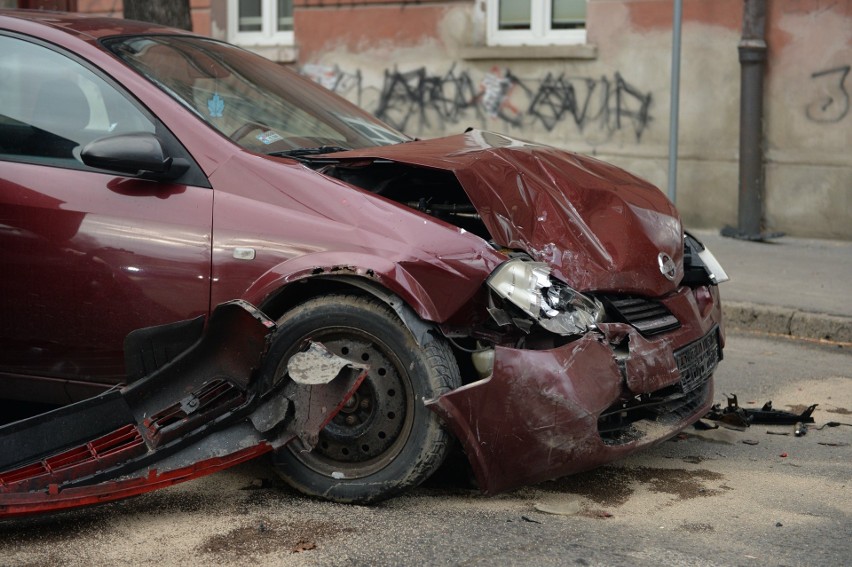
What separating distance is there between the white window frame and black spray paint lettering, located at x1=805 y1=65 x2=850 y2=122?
607cm

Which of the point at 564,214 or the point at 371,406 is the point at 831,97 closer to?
the point at 564,214

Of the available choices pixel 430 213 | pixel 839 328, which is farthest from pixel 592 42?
pixel 430 213

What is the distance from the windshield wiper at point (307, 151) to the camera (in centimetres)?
453

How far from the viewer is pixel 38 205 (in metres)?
4.34

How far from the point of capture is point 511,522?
3955mm

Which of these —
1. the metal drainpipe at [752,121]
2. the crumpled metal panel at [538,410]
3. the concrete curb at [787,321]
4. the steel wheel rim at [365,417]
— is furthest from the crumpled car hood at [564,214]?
the metal drainpipe at [752,121]

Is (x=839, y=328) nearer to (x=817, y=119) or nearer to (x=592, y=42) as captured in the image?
(x=817, y=119)

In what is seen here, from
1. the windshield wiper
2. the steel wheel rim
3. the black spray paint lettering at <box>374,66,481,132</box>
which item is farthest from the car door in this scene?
the black spray paint lettering at <box>374,66,481,132</box>

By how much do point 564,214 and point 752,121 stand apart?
6.35m

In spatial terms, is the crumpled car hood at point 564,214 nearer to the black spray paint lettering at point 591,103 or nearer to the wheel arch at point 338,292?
the wheel arch at point 338,292

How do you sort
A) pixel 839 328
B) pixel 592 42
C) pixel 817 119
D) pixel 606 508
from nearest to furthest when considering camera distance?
1. pixel 606 508
2. pixel 839 328
3. pixel 817 119
4. pixel 592 42

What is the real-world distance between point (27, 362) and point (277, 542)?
4.45ft

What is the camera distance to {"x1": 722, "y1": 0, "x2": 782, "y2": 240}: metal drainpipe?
10078 mm

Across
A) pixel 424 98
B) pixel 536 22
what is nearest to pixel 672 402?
pixel 536 22
